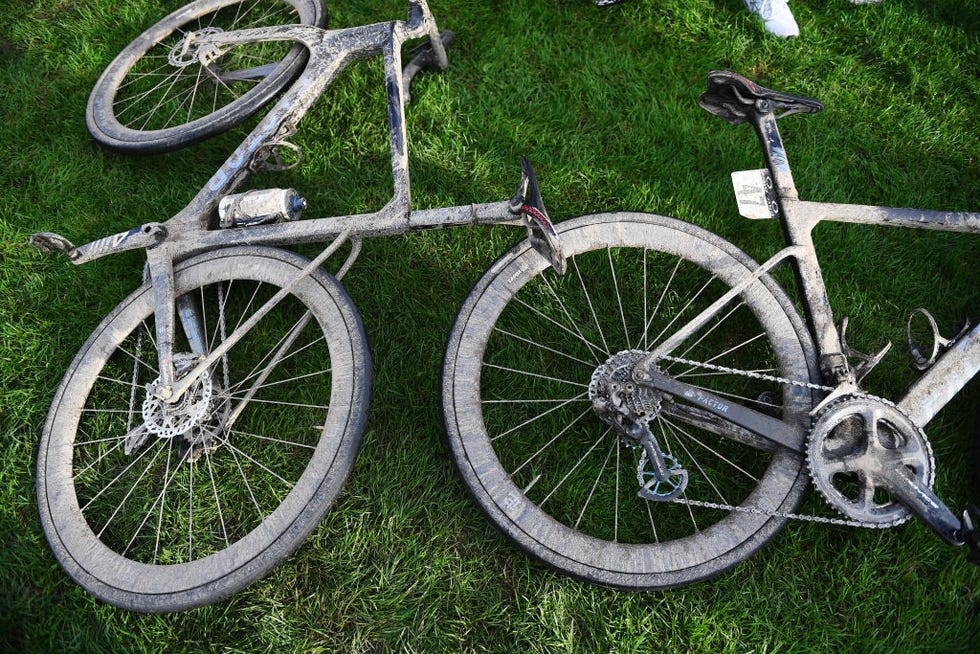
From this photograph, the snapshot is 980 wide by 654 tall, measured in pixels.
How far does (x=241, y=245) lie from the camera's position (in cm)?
233

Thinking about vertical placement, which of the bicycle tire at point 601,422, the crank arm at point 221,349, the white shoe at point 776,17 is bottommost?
the bicycle tire at point 601,422

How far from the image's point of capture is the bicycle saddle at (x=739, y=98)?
6.97 ft

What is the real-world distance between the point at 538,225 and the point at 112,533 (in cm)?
211

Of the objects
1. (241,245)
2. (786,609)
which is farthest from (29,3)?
(786,609)

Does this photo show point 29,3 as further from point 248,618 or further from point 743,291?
point 743,291

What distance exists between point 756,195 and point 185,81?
3083 millimetres

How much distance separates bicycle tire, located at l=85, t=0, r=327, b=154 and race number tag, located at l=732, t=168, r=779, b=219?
2157mm

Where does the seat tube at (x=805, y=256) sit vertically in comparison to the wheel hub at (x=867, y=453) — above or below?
above

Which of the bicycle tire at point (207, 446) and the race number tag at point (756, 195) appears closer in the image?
the bicycle tire at point (207, 446)

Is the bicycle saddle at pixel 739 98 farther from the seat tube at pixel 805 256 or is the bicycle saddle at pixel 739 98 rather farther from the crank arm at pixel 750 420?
the crank arm at pixel 750 420

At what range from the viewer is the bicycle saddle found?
6.97 ft

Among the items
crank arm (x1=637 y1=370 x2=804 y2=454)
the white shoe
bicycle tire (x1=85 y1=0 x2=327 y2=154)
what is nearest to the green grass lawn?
the white shoe

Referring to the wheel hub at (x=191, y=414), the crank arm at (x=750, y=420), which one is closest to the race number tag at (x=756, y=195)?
the crank arm at (x=750, y=420)

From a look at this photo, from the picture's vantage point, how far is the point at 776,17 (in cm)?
323
